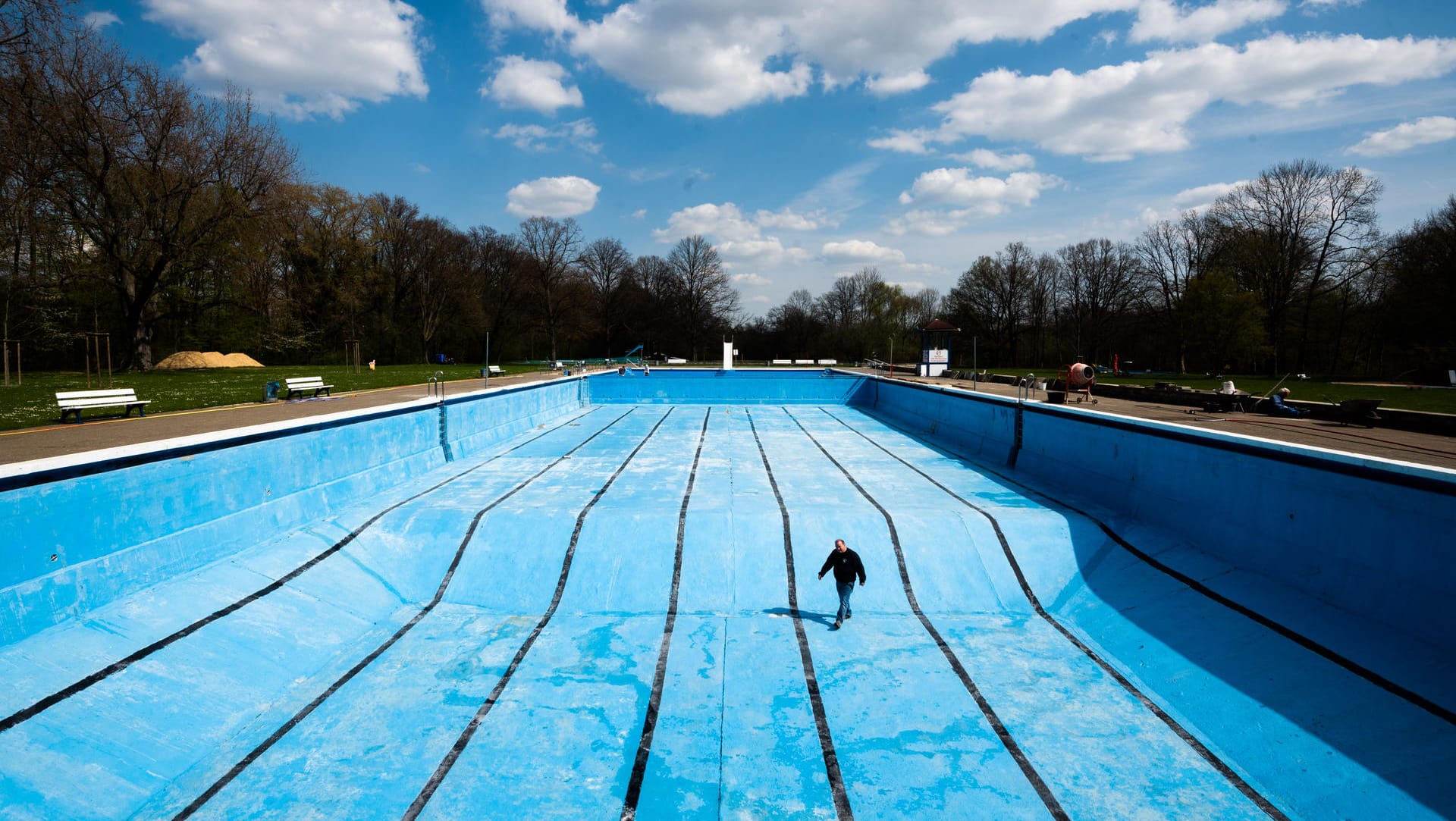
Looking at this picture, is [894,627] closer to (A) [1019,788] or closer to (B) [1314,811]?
(A) [1019,788]

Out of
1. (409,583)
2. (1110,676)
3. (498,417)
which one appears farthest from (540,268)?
(1110,676)

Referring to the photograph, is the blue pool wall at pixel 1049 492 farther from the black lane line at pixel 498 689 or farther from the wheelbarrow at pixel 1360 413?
the wheelbarrow at pixel 1360 413

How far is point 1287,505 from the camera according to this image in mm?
6309

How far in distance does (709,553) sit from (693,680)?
2184 millimetres

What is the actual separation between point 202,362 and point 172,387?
1747 centimetres

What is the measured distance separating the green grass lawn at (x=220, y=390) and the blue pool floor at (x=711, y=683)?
1150 cm

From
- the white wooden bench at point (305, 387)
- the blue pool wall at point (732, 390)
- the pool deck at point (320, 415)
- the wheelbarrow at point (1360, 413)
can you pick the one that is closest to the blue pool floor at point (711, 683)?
the pool deck at point (320, 415)

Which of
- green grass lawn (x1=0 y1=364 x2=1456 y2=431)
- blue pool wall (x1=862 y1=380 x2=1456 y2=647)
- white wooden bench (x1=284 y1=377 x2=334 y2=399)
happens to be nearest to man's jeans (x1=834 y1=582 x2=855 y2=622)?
blue pool wall (x1=862 y1=380 x2=1456 y2=647)

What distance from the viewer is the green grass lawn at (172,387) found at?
1413cm

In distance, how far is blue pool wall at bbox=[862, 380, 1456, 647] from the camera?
5.04 metres

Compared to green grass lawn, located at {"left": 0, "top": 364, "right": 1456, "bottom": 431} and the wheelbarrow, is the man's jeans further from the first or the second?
green grass lawn, located at {"left": 0, "top": 364, "right": 1456, "bottom": 431}

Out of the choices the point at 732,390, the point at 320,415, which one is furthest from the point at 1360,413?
the point at 320,415

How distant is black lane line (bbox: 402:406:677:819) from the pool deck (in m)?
4.68

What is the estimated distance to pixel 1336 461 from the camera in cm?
588
